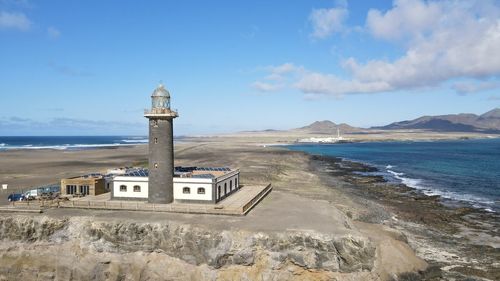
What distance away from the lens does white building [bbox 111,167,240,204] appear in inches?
1346

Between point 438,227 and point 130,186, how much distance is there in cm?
3026

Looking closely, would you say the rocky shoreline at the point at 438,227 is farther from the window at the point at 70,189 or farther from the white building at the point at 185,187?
the window at the point at 70,189

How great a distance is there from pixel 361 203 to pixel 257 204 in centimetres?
1723

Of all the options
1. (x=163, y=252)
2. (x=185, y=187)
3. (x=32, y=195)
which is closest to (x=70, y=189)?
(x=32, y=195)

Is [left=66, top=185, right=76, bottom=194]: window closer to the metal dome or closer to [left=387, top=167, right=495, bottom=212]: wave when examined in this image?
the metal dome

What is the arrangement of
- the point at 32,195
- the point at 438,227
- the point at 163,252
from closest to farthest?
the point at 163,252
the point at 32,195
the point at 438,227

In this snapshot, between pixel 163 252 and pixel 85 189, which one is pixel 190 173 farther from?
pixel 163 252

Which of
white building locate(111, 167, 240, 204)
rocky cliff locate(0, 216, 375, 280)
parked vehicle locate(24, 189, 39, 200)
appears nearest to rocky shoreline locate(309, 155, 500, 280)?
rocky cliff locate(0, 216, 375, 280)

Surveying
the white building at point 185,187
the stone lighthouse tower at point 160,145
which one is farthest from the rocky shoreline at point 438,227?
the stone lighthouse tower at point 160,145

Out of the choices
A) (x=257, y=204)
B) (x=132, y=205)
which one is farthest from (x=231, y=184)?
(x=132, y=205)

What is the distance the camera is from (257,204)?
117 feet

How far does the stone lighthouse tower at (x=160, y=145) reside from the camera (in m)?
33.5

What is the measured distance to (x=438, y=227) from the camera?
3916cm

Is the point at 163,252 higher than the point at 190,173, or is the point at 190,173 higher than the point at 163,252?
the point at 190,173
